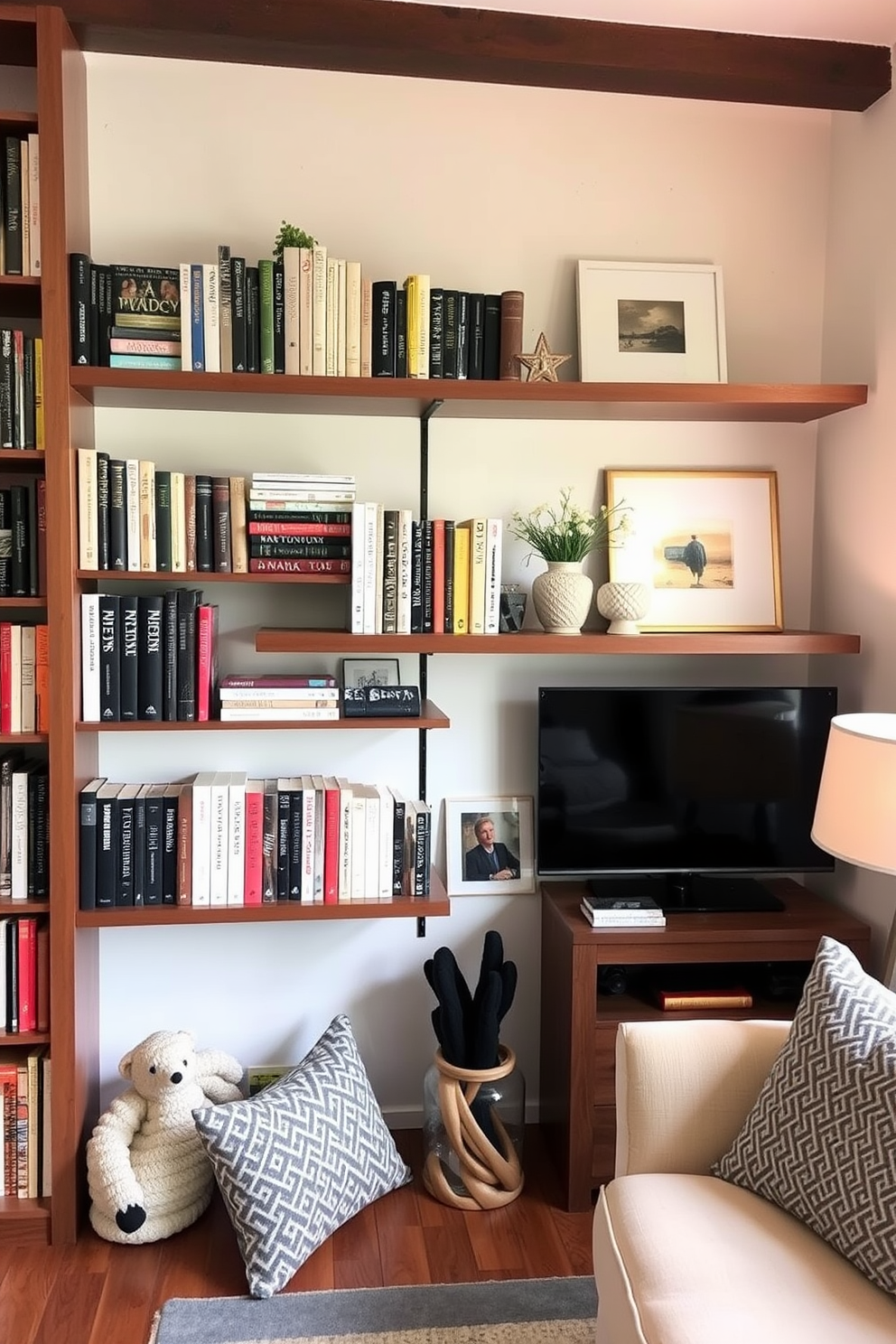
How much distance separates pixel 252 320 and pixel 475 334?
477 mm

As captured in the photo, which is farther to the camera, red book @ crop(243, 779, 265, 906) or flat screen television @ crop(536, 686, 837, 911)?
flat screen television @ crop(536, 686, 837, 911)

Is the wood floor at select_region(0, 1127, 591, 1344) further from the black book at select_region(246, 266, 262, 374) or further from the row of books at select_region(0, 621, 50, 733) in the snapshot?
the black book at select_region(246, 266, 262, 374)

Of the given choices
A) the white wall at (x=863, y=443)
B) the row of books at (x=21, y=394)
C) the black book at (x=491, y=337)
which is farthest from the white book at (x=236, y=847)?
the white wall at (x=863, y=443)

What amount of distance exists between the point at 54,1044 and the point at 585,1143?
1.15 metres

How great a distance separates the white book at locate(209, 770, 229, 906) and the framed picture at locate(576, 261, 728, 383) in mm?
1253

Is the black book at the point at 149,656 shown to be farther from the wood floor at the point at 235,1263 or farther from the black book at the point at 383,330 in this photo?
the wood floor at the point at 235,1263

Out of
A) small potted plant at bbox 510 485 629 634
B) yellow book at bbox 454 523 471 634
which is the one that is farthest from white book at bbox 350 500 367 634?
small potted plant at bbox 510 485 629 634

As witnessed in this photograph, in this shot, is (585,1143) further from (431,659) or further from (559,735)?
(431,659)

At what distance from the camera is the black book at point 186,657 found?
2363 mm

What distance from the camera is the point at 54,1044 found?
2.29 metres

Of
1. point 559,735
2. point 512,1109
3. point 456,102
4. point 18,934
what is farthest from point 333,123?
point 512,1109

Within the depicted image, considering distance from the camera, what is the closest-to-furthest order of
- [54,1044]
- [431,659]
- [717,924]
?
[54,1044] < [717,924] < [431,659]

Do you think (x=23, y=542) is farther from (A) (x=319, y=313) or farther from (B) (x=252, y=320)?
(A) (x=319, y=313)

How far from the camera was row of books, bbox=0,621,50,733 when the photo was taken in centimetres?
231
